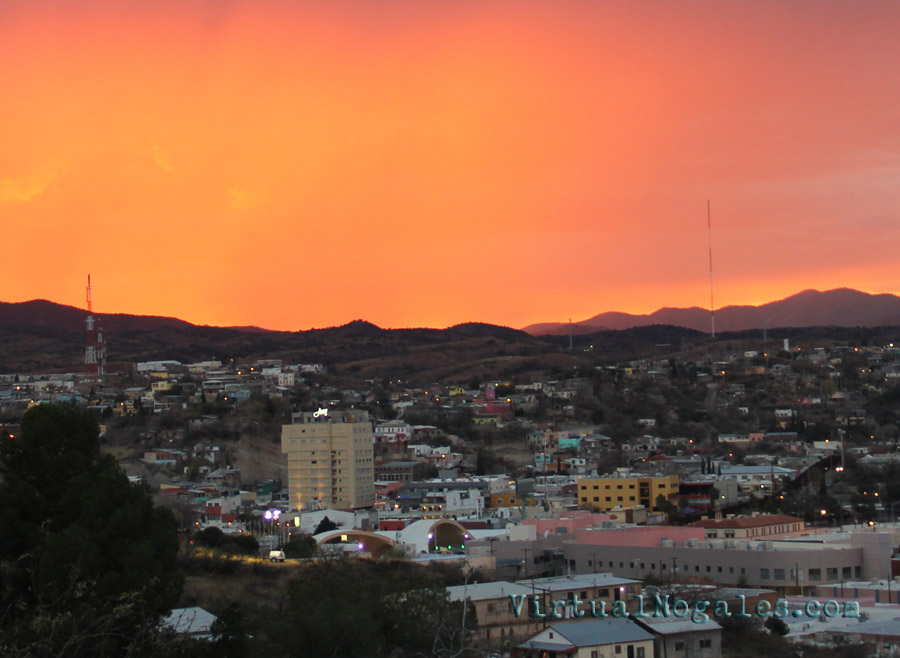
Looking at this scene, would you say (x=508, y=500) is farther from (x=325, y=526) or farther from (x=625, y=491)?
(x=325, y=526)

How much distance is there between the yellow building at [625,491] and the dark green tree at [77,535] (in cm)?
3523

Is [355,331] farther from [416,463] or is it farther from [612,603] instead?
[612,603]

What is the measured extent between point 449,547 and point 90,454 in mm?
23118

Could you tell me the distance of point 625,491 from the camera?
164 feet

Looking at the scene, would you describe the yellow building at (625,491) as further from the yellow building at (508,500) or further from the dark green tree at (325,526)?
the dark green tree at (325,526)

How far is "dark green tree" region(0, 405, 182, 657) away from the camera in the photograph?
13.6 meters

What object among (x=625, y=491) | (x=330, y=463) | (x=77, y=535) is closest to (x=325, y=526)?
(x=330, y=463)

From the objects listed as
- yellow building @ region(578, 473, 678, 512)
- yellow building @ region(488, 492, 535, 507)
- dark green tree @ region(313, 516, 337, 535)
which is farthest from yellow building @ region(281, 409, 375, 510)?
dark green tree @ region(313, 516, 337, 535)

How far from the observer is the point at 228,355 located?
134375mm

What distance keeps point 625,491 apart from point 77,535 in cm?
3758

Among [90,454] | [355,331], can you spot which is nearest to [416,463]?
[90,454]

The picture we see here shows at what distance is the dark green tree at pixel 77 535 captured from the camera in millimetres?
13617

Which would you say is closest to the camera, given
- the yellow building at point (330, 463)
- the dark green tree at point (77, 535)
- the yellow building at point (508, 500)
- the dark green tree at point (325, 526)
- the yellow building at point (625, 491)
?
the dark green tree at point (77, 535)

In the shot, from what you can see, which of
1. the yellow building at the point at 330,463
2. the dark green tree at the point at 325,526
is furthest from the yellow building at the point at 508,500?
the dark green tree at the point at 325,526
